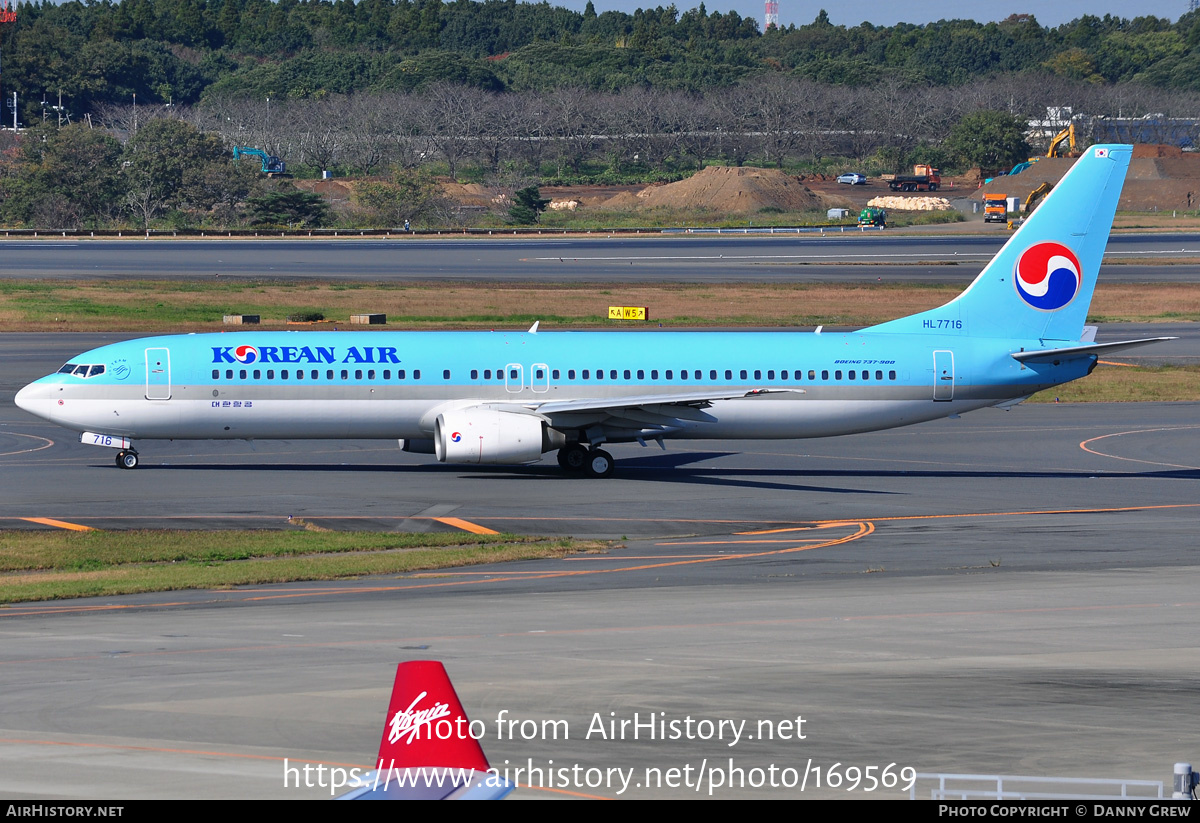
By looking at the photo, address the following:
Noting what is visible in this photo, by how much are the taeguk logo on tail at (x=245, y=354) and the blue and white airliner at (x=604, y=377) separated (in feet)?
0.15

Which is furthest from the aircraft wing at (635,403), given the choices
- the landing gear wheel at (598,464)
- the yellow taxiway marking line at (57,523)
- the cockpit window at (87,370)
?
the yellow taxiway marking line at (57,523)

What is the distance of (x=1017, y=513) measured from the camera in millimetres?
40094

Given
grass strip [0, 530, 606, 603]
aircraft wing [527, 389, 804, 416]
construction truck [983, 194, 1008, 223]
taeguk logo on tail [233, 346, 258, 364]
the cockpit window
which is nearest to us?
grass strip [0, 530, 606, 603]

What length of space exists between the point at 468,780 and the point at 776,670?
12.5 m

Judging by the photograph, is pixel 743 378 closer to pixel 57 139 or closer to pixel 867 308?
pixel 867 308

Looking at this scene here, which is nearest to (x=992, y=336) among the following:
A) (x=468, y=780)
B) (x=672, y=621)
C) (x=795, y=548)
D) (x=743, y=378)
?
(x=743, y=378)

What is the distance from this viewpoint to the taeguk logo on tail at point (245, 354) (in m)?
45.4

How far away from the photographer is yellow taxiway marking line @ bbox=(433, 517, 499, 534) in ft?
121

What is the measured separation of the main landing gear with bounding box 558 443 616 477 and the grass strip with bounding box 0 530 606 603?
10.6 m

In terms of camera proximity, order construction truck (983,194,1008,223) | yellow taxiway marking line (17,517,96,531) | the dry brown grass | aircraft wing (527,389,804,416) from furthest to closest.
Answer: construction truck (983,194,1008,223) → the dry brown grass → aircraft wing (527,389,804,416) → yellow taxiway marking line (17,517,96,531)

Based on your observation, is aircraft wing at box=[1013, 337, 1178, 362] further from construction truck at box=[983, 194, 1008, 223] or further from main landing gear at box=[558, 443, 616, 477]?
construction truck at box=[983, 194, 1008, 223]

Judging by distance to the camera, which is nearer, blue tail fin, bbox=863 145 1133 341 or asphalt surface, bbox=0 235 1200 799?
asphalt surface, bbox=0 235 1200 799

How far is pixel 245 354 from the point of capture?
149 feet

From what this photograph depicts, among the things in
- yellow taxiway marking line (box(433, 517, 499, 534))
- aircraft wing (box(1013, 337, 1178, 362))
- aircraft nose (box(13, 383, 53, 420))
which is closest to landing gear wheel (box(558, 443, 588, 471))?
yellow taxiway marking line (box(433, 517, 499, 534))
